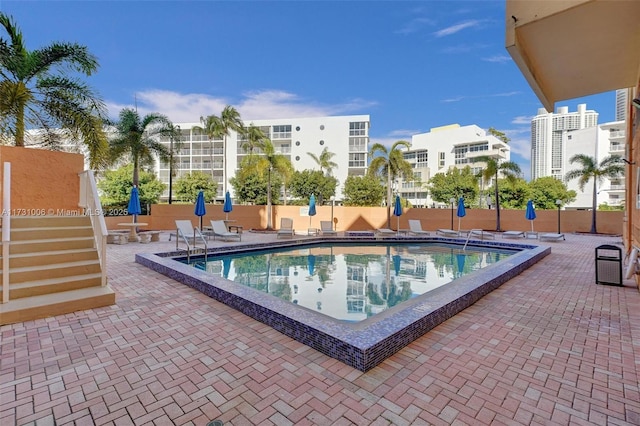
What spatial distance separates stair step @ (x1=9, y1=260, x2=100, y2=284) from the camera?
4508mm

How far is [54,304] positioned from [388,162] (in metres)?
18.0

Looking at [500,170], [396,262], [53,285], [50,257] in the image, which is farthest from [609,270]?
[500,170]

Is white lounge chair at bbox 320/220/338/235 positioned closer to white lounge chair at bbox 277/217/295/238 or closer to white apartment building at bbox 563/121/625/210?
white lounge chair at bbox 277/217/295/238

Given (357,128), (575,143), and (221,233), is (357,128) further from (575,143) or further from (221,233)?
(575,143)

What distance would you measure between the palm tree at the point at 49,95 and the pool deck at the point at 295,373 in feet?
23.0

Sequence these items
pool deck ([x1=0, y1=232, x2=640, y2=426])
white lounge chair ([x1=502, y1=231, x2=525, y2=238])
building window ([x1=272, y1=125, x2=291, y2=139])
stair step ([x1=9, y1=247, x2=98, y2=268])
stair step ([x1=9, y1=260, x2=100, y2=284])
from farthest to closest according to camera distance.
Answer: building window ([x1=272, y1=125, x2=291, y2=139]) → white lounge chair ([x1=502, y1=231, x2=525, y2=238]) → stair step ([x1=9, y1=247, x2=98, y2=268]) → stair step ([x1=9, y1=260, x2=100, y2=284]) → pool deck ([x1=0, y1=232, x2=640, y2=426])

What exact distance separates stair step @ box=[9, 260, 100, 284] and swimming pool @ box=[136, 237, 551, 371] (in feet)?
4.66

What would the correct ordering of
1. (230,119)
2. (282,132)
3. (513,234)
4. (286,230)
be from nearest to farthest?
(286,230), (513,234), (230,119), (282,132)

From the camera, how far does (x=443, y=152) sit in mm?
60000

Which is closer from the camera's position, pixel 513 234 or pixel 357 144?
pixel 513 234

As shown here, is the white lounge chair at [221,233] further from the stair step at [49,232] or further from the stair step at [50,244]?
the stair step at [50,244]

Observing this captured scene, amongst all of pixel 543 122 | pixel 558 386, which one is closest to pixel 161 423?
pixel 558 386

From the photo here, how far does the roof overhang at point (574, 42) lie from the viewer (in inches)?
150

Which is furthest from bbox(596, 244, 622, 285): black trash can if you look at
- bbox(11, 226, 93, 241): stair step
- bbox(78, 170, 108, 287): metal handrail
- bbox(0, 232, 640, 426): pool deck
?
bbox(11, 226, 93, 241): stair step
